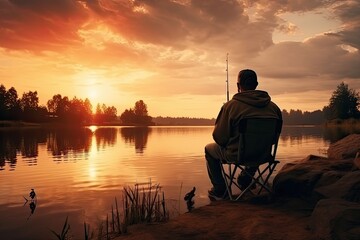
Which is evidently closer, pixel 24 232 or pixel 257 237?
pixel 257 237

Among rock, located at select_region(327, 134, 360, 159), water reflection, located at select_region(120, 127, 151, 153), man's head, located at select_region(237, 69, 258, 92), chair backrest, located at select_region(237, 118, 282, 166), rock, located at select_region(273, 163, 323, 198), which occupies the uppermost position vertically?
man's head, located at select_region(237, 69, 258, 92)

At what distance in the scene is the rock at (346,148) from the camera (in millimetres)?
11250

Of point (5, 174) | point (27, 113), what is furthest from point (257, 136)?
point (27, 113)

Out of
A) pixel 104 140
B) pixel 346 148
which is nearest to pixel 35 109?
pixel 104 140

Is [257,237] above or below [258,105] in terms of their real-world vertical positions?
below

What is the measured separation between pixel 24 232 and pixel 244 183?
5717 mm

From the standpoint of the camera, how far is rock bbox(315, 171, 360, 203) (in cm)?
664

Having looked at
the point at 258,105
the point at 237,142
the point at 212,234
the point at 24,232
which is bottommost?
the point at 24,232

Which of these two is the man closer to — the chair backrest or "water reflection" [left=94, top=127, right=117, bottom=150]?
the chair backrest

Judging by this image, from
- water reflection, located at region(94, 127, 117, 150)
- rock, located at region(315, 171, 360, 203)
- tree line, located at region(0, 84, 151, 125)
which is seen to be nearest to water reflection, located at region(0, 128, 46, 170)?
water reflection, located at region(94, 127, 117, 150)

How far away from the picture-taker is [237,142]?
7605 mm

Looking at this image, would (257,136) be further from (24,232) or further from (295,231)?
(24,232)

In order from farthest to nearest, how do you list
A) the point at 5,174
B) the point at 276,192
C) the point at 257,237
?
the point at 5,174
the point at 276,192
the point at 257,237

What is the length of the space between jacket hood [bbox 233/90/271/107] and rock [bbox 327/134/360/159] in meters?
5.32
